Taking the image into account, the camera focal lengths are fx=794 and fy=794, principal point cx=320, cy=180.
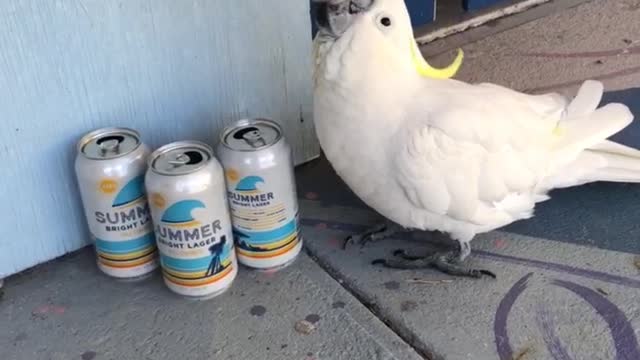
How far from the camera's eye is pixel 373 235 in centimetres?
184

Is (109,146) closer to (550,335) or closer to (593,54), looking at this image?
(550,335)

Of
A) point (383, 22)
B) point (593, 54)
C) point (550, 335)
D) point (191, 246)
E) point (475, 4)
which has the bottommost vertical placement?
point (550, 335)

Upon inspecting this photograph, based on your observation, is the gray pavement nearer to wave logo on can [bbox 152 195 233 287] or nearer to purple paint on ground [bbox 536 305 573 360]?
purple paint on ground [bbox 536 305 573 360]

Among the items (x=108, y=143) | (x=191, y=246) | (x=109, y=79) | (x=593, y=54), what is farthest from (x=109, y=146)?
(x=593, y=54)

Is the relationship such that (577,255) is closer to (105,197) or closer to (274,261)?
(274,261)

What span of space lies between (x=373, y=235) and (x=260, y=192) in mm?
328

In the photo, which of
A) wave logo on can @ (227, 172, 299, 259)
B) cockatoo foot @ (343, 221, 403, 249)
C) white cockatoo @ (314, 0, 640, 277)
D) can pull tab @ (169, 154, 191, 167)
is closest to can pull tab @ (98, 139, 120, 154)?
can pull tab @ (169, 154, 191, 167)

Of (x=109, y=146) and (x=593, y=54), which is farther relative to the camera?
(x=593, y=54)

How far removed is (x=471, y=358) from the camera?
5.00ft

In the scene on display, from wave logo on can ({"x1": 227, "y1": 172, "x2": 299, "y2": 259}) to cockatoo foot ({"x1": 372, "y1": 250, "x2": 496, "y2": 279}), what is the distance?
22cm

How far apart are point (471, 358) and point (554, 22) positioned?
1.53 meters

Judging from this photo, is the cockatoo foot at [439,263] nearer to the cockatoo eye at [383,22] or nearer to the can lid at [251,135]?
the can lid at [251,135]

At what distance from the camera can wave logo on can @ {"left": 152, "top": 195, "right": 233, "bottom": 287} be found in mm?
1569

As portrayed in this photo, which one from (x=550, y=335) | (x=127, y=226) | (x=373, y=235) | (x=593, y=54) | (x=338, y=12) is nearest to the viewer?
(x=338, y=12)
